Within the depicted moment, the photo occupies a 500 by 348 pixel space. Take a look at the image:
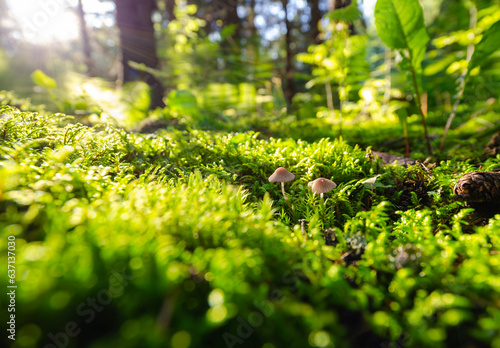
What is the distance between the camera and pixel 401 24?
3383 mm

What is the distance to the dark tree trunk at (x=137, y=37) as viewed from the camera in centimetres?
604

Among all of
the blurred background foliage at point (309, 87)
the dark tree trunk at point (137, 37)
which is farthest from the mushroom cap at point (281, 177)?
the dark tree trunk at point (137, 37)

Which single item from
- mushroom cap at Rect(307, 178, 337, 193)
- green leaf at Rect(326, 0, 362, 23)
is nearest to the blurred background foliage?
green leaf at Rect(326, 0, 362, 23)

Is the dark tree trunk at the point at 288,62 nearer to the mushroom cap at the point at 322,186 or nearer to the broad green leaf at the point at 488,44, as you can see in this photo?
the broad green leaf at the point at 488,44

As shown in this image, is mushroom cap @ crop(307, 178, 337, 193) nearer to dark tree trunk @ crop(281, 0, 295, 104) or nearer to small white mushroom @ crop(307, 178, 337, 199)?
small white mushroom @ crop(307, 178, 337, 199)

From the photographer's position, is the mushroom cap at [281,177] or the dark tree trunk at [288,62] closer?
the mushroom cap at [281,177]

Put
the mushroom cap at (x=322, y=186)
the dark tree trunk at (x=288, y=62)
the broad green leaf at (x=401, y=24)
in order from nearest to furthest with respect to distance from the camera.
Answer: the mushroom cap at (x=322, y=186)
the broad green leaf at (x=401, y=24)
the dark tree trunk at (x=288, y=62)

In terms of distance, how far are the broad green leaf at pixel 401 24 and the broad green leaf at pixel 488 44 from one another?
1.95 ft

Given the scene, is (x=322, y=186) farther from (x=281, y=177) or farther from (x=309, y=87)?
(x=309, y=87)

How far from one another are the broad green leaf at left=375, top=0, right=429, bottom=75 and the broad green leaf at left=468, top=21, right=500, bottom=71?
1.95 feet

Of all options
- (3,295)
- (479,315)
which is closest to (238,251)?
(3,295)

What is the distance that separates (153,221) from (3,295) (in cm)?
55

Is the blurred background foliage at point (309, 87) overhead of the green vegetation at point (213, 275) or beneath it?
overhead

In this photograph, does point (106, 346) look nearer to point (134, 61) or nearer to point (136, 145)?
point (136, 145)
